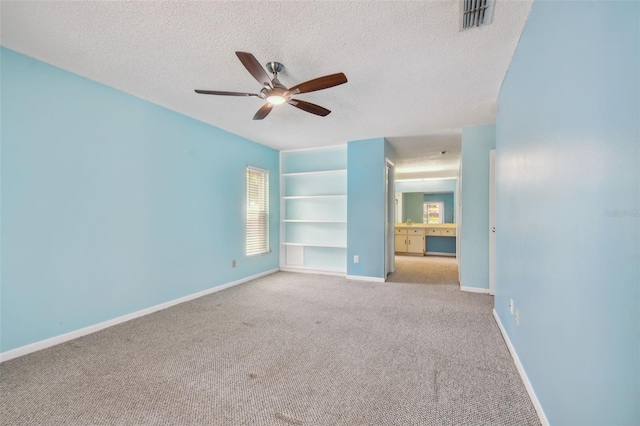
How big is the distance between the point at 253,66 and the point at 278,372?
2308mm

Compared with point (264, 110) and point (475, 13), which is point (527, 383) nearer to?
point (475, 13)

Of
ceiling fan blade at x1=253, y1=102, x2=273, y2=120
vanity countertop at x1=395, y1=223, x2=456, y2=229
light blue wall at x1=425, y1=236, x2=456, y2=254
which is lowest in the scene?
light blue wall at x1=425, y1=236, x2=456, y2=254

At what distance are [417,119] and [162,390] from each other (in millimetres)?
4112

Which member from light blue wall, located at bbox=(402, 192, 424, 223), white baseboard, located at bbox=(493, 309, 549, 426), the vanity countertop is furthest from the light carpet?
light blue wall, located at bbox=(402, 192, 424, 223)

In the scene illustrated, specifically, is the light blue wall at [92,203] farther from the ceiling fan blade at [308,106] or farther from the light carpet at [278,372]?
the ceiling fan blade at [308,106]

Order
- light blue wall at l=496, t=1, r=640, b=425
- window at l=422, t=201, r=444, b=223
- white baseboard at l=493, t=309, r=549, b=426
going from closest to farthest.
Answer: light blue wall at l=496, t=1, r=640, b=425, white baseboard at l=493, t=309, r=549, b=426, window at l=422, t=201, r=444, b=223

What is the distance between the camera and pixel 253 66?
205cm

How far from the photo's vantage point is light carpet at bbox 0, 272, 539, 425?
1619 mm

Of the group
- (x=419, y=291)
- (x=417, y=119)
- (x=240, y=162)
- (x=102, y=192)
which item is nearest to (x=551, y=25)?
(x=417, y=119)

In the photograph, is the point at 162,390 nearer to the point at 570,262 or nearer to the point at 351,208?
the point at 570,262

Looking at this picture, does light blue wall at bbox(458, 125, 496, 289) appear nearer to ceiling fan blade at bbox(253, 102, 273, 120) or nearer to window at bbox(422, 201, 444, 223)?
ceiling fan blade at bbox(253, 102, 273, 120)

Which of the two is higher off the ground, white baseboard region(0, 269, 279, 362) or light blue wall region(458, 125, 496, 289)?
light blue wall region(458, 125, 496, 289)

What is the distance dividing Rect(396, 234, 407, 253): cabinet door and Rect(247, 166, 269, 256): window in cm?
450

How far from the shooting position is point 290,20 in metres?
1.93
